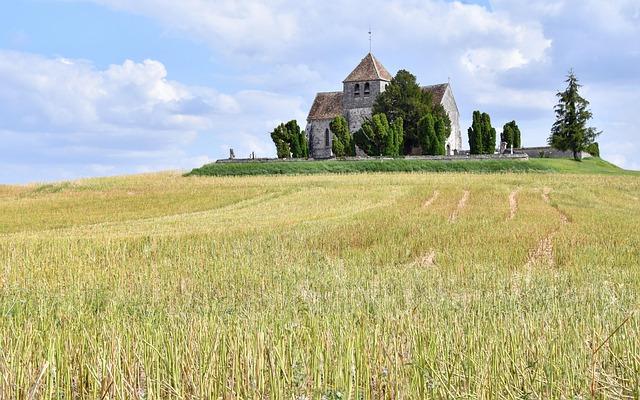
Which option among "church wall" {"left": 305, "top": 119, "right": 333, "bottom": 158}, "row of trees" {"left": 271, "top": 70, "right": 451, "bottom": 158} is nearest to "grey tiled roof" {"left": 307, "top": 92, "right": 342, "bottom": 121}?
"church wall" {"left": 305, "top": 119, "right": 333, "bottom": 158}

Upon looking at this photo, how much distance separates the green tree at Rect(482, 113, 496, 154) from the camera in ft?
254

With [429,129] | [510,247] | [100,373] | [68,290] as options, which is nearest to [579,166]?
[429,129]

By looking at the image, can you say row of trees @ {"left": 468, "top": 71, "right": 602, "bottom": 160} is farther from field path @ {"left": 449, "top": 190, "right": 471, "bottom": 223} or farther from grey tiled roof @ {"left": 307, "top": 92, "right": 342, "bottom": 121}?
field path @ {"left": 449, "top": 190, "right": 471, "bottom": 223}

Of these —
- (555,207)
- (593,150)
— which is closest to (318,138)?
(593,150)

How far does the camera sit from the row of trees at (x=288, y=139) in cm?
8100

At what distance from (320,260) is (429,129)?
198 feet

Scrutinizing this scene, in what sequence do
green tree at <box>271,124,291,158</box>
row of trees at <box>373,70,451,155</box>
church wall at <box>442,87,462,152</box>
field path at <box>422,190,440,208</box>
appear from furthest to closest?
1. church wall at <box>442,87,462,152</box>
2. green tree at <box>271,124,291,158</box>
3. row of trees at <box>373,70,451,155</box>
4. field path at <box>422,190,440,208</box>

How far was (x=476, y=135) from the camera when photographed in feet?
249

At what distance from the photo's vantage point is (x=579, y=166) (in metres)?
70.1

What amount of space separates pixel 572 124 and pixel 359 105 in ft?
84.8

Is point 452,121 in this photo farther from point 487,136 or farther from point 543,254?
point 543,254

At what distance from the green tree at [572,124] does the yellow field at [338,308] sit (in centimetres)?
4892

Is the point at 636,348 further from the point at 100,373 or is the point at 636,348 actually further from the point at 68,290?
the point at 68,290

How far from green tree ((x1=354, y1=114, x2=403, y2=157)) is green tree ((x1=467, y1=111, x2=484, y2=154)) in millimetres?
7770
